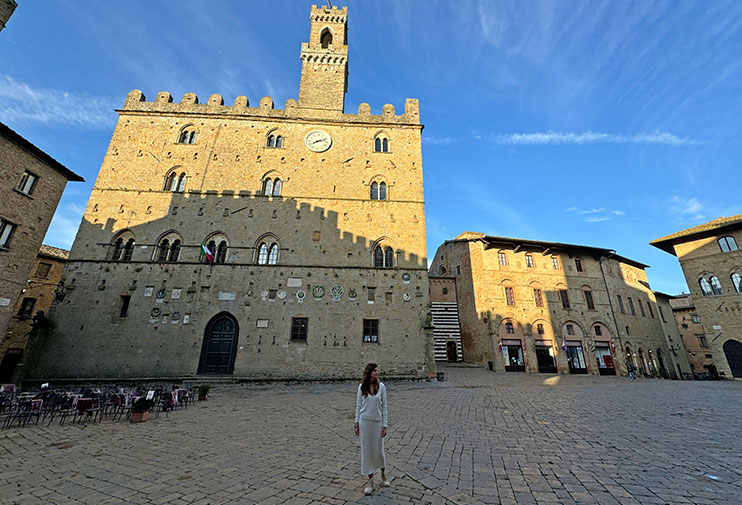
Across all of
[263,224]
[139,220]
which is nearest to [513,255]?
[263,224]

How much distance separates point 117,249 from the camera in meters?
17.6

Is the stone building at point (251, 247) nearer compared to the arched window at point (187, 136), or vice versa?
the stone building at point (251, 247)

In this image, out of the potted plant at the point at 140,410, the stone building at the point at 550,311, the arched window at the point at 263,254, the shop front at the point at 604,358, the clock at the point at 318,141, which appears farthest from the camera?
A: the shop front at the point at 604,358

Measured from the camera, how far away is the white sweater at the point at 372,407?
4.04 meters

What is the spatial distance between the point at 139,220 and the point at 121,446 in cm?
1639

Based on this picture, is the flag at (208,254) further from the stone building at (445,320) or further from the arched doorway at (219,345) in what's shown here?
the stone building at (445,320)

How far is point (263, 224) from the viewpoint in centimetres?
1839

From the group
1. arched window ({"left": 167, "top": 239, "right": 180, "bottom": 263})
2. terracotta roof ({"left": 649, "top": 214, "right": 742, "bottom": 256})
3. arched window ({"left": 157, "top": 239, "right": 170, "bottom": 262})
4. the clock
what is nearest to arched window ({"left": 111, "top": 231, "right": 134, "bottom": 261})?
arched window ({"left": 157, "top": 239, "right": 170, "bottom": 262})

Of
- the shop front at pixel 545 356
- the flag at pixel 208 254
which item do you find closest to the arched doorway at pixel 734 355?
the shop front at pixel 545 356

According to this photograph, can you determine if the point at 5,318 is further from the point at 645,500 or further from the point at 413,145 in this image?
the point at 413,145

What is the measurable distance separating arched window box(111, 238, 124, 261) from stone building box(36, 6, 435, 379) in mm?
64

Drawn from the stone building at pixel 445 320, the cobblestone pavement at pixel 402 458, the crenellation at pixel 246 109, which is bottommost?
the cobblestone pavement at pixel 402 458

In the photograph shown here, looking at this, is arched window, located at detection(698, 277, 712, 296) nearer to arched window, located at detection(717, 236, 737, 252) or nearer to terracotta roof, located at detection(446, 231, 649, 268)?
arched window, located at detection(717, 236, 737, 252)

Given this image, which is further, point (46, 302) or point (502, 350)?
point (502, 350)
